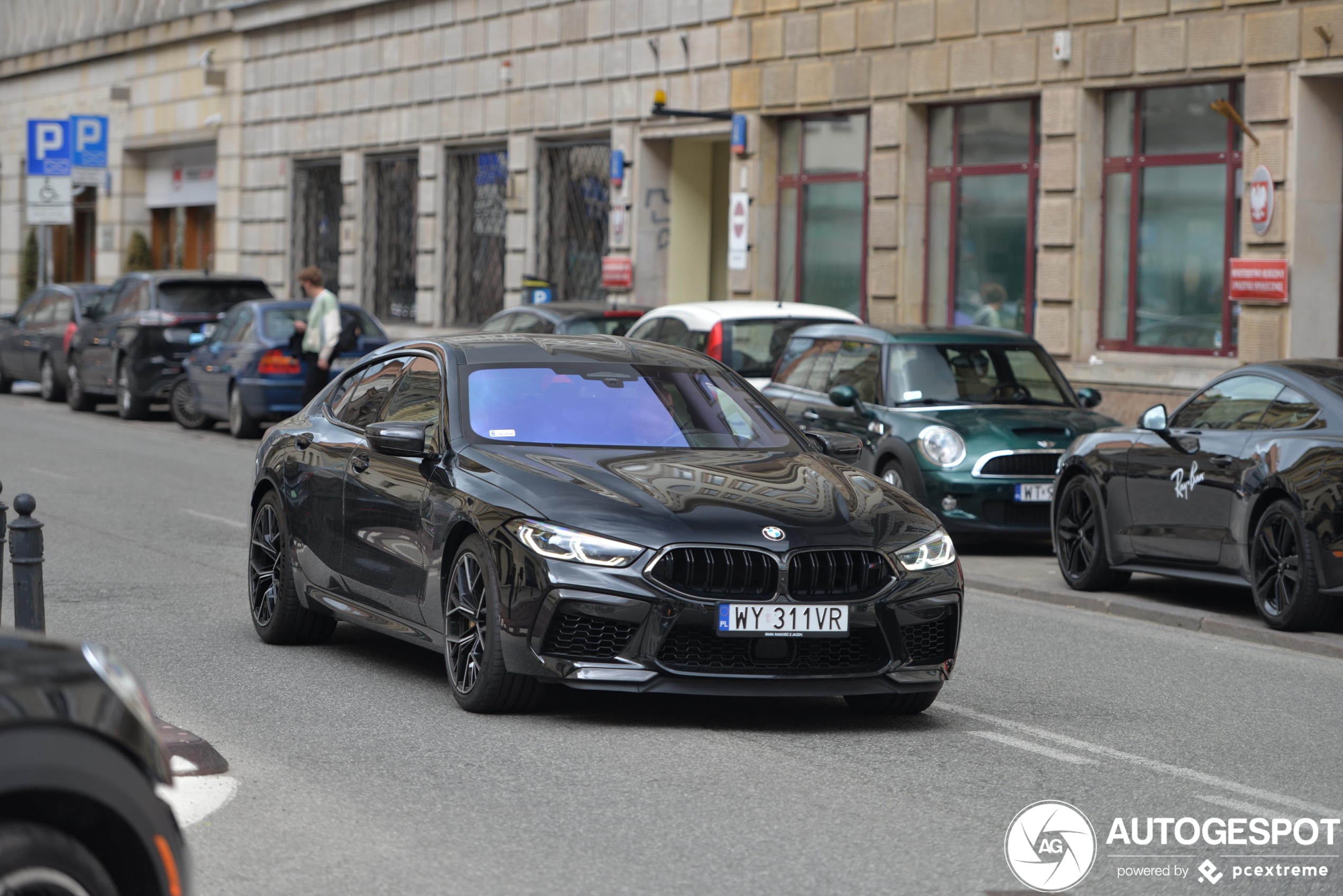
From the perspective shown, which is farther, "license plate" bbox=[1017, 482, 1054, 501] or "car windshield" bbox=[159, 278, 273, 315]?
"car windshield" bbox=[159, 278, 273, 315]

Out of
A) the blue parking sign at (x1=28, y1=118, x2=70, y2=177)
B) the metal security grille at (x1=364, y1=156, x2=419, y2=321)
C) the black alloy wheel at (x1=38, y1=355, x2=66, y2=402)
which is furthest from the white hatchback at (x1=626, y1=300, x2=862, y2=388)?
the blue parking sign at (x1=28, y1=118, x2=70, y2=177)

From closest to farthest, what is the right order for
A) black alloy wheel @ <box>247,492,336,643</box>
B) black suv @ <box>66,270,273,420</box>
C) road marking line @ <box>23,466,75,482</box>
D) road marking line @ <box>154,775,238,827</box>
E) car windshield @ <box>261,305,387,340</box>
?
road marking line @ <box>154,775,238,827</box>
black alloy wheel @ <box>247,492,336,643</box>
road marking line @ <box>23,466,75,482</box>
car windshield @ <box>261,305,387,340</box>
black suv @ <box>66,270,273,420</box>

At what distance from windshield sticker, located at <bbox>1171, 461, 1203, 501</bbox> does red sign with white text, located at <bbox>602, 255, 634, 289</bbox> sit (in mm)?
18749

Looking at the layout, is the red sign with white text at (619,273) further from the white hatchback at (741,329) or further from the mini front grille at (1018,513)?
the mini front grille at (1018,513)

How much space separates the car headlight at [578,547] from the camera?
7.39m

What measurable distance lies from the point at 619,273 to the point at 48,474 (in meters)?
12.5

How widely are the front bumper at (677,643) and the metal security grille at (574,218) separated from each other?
24.1 metres

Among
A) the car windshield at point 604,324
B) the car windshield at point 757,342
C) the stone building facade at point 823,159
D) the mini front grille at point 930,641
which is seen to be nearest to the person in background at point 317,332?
the car windshield at point 604,324

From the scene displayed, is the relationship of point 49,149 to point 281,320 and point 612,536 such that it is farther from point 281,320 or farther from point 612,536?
point 612,536

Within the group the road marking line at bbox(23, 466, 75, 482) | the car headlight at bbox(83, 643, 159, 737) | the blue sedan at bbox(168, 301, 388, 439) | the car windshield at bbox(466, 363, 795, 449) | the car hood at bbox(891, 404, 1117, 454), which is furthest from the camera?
the blue sedan at bbox(168, 301, 388, 439)

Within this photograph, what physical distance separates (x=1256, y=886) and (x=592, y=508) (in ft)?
9.25

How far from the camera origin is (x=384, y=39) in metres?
36.9

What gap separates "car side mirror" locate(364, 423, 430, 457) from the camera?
8359 mm

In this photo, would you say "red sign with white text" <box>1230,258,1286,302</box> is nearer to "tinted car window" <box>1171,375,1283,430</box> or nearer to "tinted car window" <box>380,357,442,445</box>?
"tinted car window" <box>1171,375,1283,430</box>
